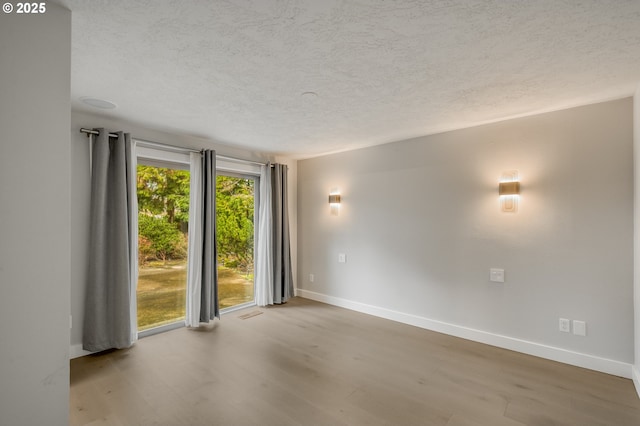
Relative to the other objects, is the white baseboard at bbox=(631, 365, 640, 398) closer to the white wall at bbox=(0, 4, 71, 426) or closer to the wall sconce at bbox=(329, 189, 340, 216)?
the wall sconce at bbox=(329, 189, 340, 216)

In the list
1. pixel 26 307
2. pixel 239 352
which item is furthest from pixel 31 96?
pixel 239 352

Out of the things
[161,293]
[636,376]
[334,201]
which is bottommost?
[636,376]

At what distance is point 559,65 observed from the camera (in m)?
2.09

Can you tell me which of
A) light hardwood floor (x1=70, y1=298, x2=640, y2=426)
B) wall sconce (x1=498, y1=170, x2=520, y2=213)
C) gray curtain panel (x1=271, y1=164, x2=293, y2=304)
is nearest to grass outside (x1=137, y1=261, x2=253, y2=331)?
light hardwood floor (x1=70, y1=298, x2=640, y2=426)

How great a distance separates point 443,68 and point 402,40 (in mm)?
521

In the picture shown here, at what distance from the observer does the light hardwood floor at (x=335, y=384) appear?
84.2 inches

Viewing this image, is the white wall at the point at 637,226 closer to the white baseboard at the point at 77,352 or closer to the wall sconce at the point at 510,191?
the wall sconce at the point at 510,191

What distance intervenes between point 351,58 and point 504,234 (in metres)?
2.58

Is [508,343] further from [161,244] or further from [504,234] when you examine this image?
[161,244]

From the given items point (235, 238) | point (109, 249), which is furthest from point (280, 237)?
point (109, 249)

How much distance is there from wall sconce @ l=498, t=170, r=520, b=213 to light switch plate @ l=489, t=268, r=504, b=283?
0.68 meters

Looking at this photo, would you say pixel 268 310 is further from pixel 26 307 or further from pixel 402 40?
pixel 402 40

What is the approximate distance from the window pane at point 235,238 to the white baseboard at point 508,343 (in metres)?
1.67

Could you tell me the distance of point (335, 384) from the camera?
8.40ft
